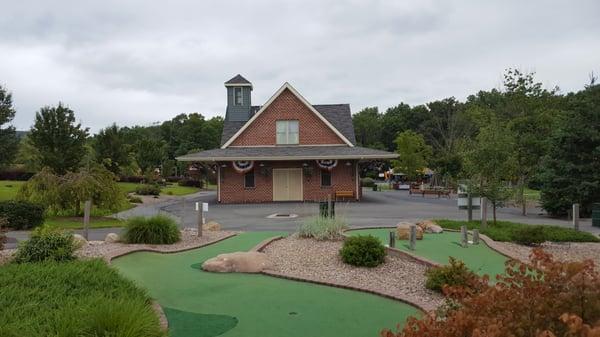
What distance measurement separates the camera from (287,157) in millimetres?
29797

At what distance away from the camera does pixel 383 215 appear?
22.2m

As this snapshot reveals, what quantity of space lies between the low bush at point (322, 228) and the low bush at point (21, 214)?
10.1 metres

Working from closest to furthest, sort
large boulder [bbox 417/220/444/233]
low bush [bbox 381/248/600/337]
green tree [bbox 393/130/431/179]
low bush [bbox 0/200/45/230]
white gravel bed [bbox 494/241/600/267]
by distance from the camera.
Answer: low bush [bbox 381/248/600/337], white gravel bed [bbox 494/241/600/267], large boulder [bbox 417/220/444/233], low bush [bbox 0/200/45/230], green tree [bbox 393/130/431/179]

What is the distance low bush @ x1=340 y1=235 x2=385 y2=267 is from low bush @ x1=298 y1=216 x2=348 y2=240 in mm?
2553

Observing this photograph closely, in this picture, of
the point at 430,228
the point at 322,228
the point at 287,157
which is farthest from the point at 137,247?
the point at 287,157

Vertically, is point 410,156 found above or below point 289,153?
above

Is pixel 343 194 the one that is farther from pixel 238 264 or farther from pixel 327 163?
pixel 238 264

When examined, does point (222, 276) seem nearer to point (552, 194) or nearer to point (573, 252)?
point (573, 252)

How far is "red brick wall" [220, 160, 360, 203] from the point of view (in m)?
31.4

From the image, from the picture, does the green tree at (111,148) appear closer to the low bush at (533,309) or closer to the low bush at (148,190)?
the low bush at (148,190)

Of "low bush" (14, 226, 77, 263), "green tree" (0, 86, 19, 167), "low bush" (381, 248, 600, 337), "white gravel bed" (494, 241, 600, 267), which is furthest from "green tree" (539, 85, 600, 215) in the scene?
"green tree" (0, 86, 19, 167)

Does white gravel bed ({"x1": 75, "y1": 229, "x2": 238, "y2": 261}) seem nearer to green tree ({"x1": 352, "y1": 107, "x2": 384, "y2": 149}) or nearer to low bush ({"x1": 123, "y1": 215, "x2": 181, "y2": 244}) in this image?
low bush ({"x1": 123, "y1": 215, "x2": 181, "y2": 244})

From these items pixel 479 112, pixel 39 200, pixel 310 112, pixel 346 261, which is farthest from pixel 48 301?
pixel 479 112

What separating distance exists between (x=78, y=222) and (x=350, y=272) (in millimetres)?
14103
